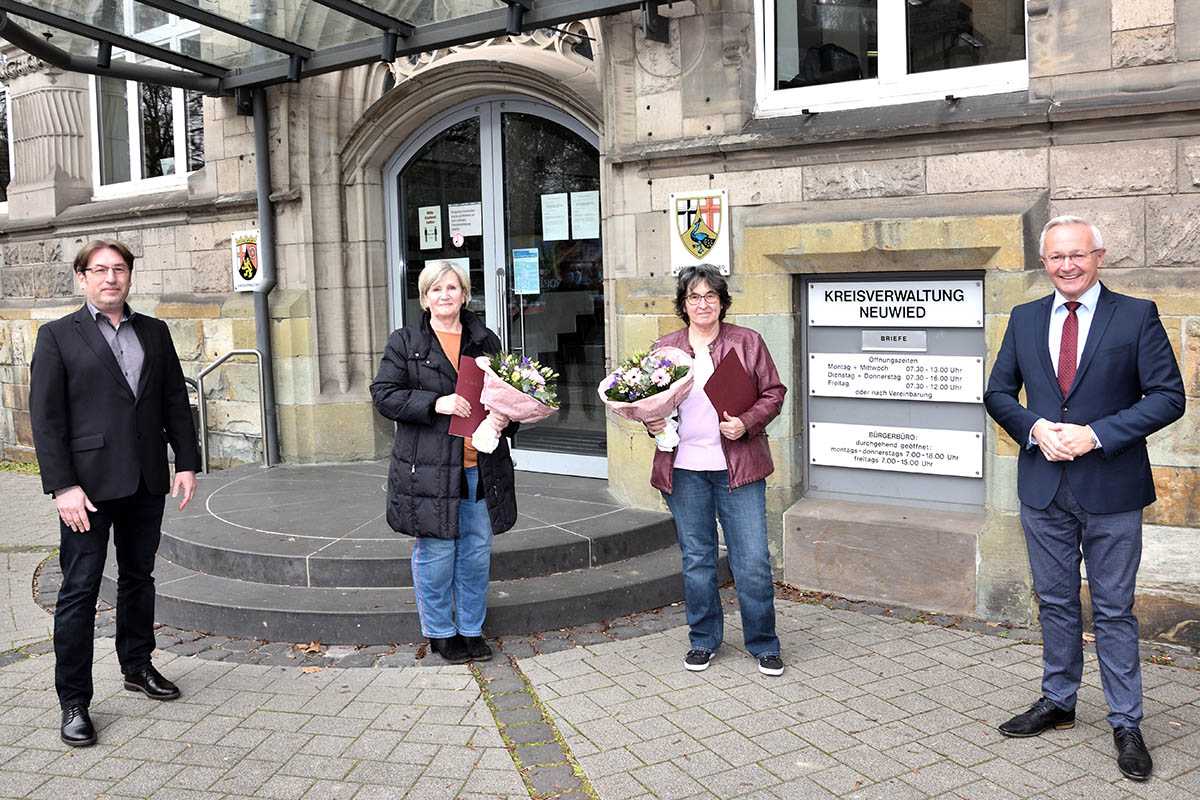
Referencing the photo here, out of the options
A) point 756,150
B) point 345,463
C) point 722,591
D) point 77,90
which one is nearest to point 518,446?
point 345,463

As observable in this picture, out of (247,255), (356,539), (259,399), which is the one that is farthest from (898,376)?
(247,255)

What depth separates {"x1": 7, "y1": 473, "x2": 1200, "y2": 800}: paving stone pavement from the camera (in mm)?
3822

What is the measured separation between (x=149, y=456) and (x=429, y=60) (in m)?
4.68

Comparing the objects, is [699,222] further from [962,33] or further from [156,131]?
[156,131]

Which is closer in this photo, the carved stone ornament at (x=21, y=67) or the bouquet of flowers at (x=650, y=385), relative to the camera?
the bouquet of flowers at (x=650, y=385)

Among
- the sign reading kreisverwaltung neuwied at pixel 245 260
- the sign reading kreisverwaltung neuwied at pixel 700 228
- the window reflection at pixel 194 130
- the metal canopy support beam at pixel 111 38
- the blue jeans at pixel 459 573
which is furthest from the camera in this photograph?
the window reflection at pixel 194 130

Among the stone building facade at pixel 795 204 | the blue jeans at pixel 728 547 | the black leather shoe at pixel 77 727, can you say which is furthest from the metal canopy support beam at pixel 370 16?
the black leather shoe at pixel 77 727

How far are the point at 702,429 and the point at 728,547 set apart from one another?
21.8 inches

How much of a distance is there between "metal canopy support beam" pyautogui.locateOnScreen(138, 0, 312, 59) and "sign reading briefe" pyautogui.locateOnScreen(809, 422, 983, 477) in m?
4.53

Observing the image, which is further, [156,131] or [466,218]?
[156,131]

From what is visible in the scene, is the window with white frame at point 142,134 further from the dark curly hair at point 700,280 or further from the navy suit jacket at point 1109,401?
the navy suit jacket at point 1109,401

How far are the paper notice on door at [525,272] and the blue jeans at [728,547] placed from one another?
3.73 meters

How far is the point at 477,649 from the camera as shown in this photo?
A: 5.09 meters

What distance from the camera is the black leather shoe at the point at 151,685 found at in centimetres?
470
